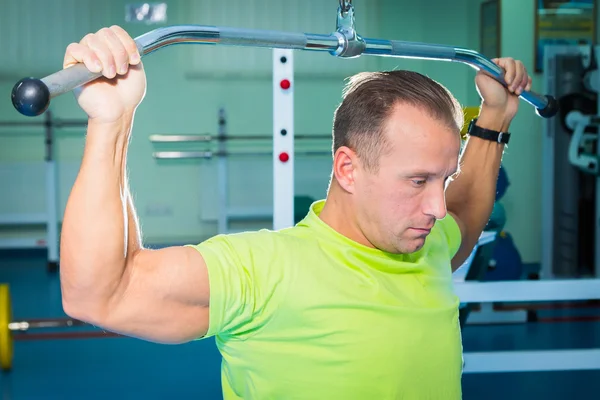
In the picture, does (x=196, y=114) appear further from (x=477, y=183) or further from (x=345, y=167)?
(x=345, y=167)

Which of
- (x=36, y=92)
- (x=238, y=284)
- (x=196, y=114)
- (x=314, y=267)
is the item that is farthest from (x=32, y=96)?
(x=196, y=114)

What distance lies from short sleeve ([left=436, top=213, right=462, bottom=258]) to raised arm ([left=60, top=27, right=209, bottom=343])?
64 cm

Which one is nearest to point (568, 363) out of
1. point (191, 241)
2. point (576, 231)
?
point (576, 231)

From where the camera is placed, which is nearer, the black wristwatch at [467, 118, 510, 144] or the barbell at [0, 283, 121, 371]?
the black wristwatch at [467, 118, 510, 144]

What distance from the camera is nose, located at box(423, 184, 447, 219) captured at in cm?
113

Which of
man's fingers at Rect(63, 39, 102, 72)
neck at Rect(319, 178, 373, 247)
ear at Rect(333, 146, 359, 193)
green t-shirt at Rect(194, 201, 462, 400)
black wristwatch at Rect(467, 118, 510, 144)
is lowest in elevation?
green t-shirt at Rect(194, 201, 462, 400)

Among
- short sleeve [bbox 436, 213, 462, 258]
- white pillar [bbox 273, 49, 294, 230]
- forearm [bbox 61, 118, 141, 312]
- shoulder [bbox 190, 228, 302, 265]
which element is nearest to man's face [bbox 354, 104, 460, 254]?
shoulder [bbox 190, 228, 302, 265]

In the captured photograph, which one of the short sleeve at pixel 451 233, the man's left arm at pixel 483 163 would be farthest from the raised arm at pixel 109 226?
the man's left arm at pixel 483 163

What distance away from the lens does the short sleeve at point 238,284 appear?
102 cm

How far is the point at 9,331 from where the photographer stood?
10.8 feet

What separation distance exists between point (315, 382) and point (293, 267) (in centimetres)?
17

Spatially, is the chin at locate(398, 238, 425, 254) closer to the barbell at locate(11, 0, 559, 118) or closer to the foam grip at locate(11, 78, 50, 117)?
the barbell at locate(11, 0, 559, 118)

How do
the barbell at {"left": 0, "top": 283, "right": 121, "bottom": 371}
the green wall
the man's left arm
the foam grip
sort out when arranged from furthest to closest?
1. the green wall
2. the barbell at {"left": 0, "top": 283, "right": 121, "bottom": 371}
3. the man's left arm
4. the foam grip

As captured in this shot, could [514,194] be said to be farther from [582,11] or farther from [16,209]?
[16,209]
